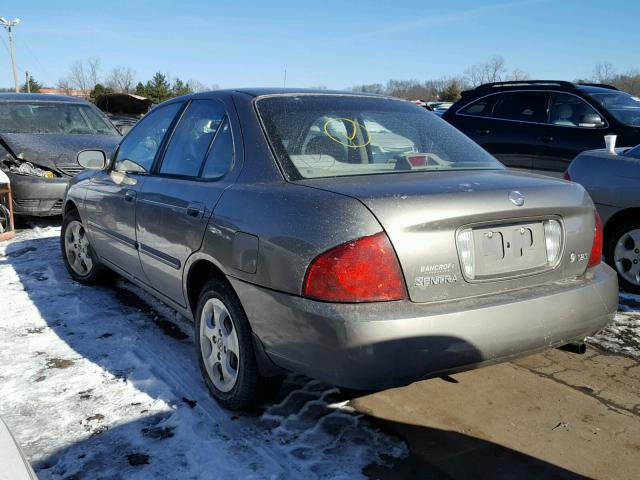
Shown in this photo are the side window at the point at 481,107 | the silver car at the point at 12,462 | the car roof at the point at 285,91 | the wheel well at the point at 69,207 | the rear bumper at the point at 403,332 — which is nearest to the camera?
the silver car at the point at 12,462

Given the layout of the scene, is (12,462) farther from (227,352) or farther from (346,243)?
(227,352)

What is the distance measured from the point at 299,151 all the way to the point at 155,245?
3.96 ft

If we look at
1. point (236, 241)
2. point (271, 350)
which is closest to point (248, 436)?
point (271, 350)

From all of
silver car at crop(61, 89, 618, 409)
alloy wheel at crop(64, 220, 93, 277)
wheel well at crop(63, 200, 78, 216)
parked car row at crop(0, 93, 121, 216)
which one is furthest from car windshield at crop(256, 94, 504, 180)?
parked car row at crop(0, 93, 121, 216)

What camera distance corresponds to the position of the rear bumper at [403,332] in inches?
89.0

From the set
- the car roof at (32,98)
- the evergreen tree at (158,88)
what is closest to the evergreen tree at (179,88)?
the evergreen tree at (158,88)

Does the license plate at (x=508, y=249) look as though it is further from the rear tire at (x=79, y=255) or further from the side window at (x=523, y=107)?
the side window at (x=523, y=107)

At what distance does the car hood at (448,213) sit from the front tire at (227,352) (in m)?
0.73

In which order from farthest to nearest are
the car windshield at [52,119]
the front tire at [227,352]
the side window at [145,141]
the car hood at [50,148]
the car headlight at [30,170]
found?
1. the car windshield at [52,119]
2. the car hood at [50,148]
3. the car headlight at [30,170]
4. the side window at [145,141]
5. the front tire at [227,352]

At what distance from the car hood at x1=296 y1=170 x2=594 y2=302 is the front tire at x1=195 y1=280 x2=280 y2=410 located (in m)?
0.73

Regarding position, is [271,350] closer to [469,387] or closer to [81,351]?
[469,387]

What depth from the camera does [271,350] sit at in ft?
8.53

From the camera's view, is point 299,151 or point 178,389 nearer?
point 299,151

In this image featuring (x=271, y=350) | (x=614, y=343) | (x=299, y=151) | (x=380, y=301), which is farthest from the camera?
(x=614, y=343)
